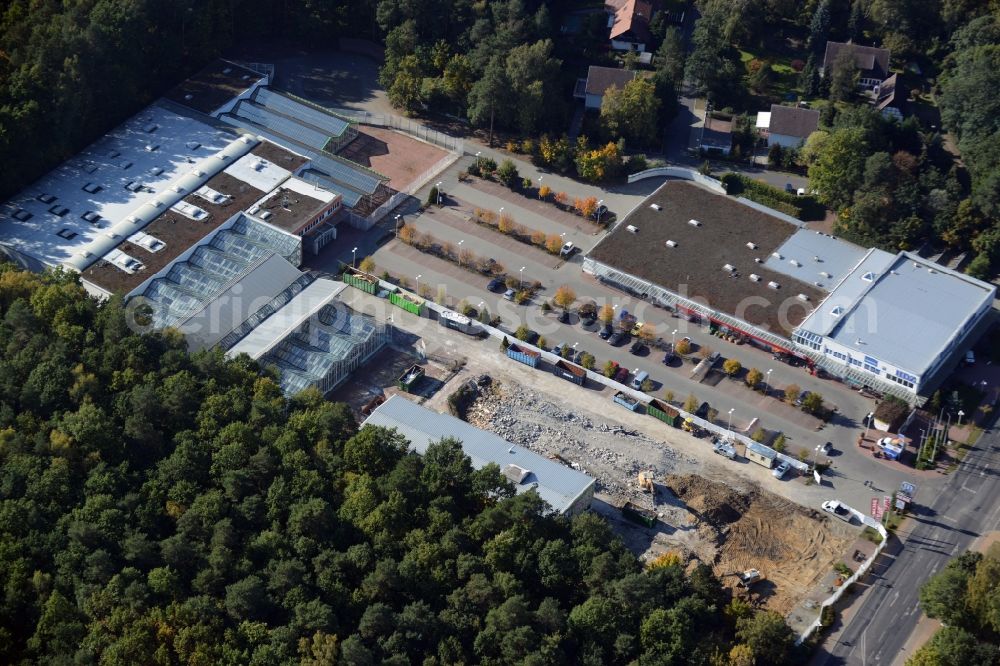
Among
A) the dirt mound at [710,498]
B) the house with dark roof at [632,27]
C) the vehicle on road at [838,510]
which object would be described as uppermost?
the house with dark roof at [632,27]

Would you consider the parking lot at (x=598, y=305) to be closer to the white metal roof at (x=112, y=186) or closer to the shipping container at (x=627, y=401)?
the shipping container at (x=627, y=401)

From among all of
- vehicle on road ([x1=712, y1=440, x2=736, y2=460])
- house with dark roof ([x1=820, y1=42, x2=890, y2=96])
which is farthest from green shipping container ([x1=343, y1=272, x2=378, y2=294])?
house with dark roof ([x1=820, y1=42, x2=890, y2=96])

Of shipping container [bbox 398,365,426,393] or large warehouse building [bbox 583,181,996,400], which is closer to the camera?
shipping container [bbox 398,365,426,393]

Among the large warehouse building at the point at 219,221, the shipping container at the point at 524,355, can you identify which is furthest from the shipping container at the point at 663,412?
the large warehouse building at the point at 219,221

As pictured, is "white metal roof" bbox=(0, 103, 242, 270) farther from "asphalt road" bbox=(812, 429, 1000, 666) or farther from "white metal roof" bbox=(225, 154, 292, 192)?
"asphalt road" bbox=(812, 429, 1000, 666)

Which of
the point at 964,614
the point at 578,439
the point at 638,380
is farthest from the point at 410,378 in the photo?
the point at 964,614

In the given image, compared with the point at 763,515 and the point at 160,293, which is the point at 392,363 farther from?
the point at 763,515
